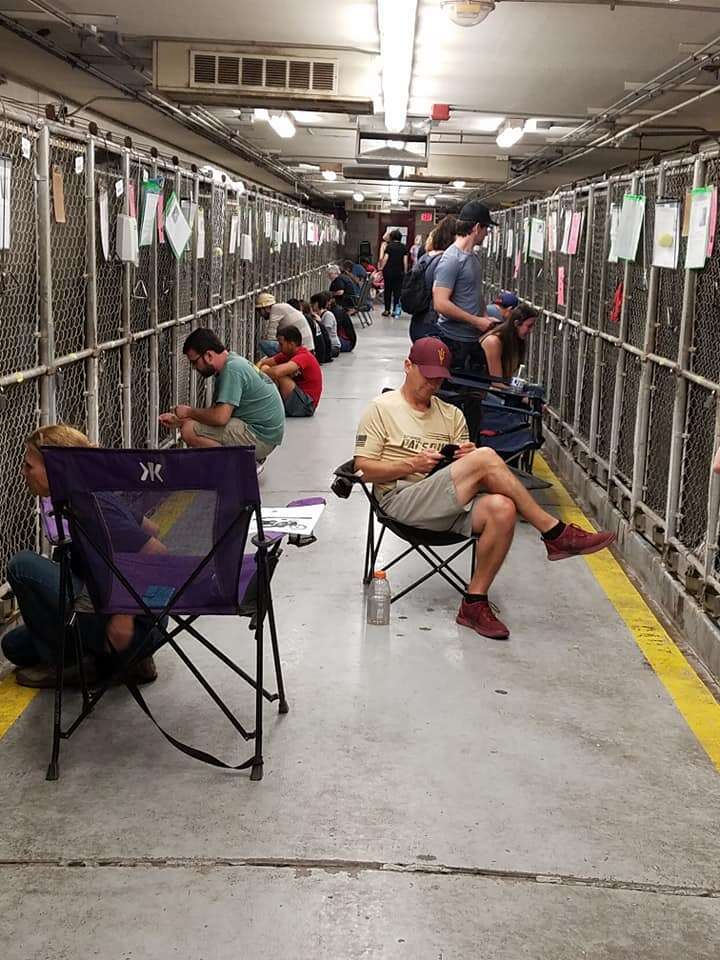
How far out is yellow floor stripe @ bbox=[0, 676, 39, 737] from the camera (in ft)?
11.8

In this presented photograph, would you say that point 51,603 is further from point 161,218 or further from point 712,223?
point 161,218

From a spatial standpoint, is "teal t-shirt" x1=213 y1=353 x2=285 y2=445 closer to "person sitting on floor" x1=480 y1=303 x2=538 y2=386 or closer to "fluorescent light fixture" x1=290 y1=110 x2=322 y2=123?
"person sitting on floor" x1=480 y1=303 x2=538 y2=386

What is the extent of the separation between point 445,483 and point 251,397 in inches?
86.5

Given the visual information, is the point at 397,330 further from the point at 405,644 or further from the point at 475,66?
the point at 405,644

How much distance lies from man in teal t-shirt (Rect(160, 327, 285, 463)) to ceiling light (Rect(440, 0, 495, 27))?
2115mm

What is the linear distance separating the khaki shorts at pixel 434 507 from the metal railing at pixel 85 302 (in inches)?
58.0

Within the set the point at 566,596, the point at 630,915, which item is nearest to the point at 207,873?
the point at 630,915

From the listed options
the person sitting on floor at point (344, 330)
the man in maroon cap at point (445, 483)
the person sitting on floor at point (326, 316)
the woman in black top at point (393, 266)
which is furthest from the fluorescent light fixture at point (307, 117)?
the woman in black top at point (393, 266)

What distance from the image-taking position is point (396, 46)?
568cm

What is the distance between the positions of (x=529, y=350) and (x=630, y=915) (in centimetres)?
931

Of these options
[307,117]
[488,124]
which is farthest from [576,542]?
[488,124]

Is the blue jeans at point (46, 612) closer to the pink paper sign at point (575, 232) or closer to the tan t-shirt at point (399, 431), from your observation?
the tan t-shirt at point (399, 431)

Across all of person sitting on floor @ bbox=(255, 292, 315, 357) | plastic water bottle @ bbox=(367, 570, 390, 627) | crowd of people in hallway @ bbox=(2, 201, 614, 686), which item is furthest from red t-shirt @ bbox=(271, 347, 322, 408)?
plastic water bottle @ bbox=(367, 570, 390, 627)

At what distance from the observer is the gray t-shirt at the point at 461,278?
7.01m
